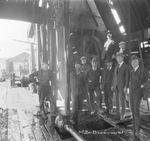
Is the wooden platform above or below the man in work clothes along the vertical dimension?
below

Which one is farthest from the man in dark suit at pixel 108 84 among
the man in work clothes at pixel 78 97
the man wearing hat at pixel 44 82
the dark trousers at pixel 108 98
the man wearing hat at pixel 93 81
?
the man wearing hat at pixel 44 82

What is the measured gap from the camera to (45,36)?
18.9 ft

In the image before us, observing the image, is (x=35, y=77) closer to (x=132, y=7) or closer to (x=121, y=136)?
(x=121, y=136)

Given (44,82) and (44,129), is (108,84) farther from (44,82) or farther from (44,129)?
(44,129)

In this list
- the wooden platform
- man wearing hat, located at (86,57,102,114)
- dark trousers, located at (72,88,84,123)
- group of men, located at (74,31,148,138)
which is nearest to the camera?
the wooden platform

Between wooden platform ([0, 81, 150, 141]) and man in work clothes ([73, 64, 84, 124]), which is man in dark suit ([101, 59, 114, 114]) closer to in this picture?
wooden platform ([0, 81, 150, 141])

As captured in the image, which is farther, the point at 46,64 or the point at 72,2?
the point at 72,2

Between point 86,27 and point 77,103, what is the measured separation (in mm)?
4882

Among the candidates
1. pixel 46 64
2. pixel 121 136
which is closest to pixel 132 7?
pixel 46 64

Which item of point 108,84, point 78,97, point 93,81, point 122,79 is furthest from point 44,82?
point 122,79

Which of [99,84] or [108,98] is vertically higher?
[99,84]

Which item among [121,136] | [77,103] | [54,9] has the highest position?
[54,9]

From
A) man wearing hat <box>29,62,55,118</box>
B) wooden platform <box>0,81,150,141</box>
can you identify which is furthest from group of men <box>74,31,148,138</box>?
man wearing hat <box>29,62,55,118</box>

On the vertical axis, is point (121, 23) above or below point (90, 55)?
Answer: above
